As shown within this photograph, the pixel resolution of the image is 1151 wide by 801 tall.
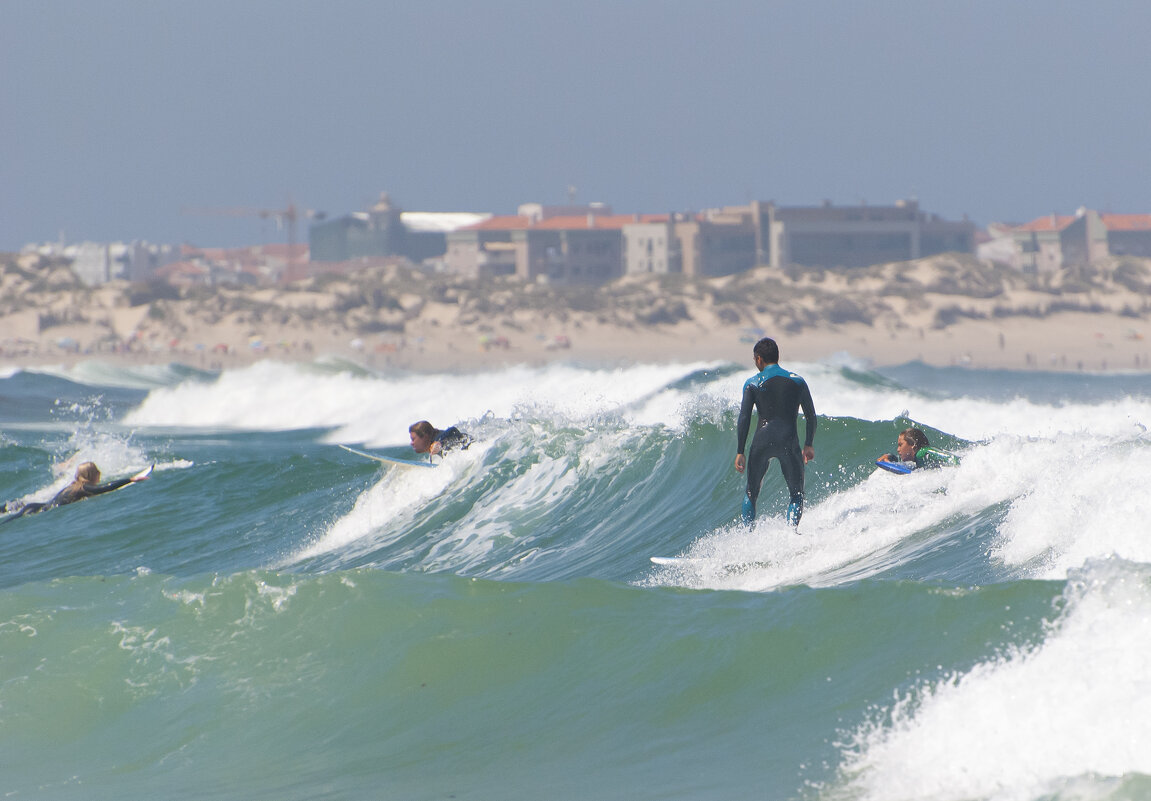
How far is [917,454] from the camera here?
9.39 metres

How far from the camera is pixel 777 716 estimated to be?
6.14 meters

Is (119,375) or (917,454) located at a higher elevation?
(917,454)

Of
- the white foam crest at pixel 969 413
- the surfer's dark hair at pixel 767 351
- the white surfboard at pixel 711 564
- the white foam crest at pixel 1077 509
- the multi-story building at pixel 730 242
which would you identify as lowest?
the white foam crest at pixel 969 413

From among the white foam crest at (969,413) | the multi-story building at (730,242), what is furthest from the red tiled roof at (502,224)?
the white foam crest at (969,413)

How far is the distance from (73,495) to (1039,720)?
11.0 m

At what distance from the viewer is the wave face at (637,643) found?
5395 millimetres

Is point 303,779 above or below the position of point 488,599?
below

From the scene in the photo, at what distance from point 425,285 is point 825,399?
62.3 meters

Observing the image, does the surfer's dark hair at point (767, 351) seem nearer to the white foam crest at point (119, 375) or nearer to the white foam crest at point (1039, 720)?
the white foam crest at point (1039, 720)

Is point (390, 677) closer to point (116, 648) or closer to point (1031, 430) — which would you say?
point (116, 648)

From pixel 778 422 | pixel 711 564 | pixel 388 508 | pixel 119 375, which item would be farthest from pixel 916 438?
pixel 119 375

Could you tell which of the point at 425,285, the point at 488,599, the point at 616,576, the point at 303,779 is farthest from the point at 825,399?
the point at 425,285

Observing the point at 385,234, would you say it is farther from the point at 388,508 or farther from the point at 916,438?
the point at 916,438

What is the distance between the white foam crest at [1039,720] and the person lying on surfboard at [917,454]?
3634mm
